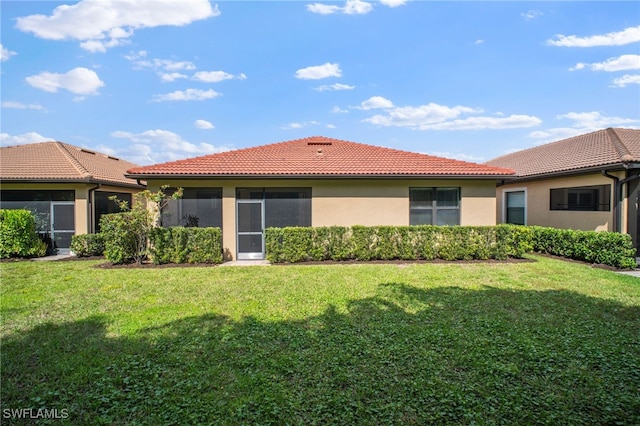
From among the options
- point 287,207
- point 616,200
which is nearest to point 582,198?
point 616,200

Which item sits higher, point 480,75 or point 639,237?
point 480,75

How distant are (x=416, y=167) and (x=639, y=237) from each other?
731 cm

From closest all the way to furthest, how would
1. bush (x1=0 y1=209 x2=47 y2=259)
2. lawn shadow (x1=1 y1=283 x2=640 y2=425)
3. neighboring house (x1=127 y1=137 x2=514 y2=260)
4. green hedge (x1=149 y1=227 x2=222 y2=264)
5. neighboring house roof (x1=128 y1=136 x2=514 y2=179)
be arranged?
lawn shadow (x1=1 y1=283 x2=640 y2=425) < green hedge (x1=149 y1=227 x2=222 y2=264) < neighboring house roof (x1=128 y1=136 x2=514 y2=179) < neighboring house (x1=127 y1=137 x2=514 y2=260) < bush (x1=0 y1=209 x2=47 y2=259)

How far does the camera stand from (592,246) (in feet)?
32.2

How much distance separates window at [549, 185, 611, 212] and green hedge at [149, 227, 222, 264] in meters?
12.9

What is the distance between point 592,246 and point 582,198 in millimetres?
Result: 2888

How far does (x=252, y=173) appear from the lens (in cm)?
1089

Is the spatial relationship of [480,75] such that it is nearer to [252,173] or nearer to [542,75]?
[542,75]

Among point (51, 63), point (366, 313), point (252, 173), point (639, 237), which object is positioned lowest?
point (366, 313)

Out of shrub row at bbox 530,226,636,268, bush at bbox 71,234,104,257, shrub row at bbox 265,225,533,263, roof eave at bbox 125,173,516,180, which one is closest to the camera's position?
shrub row at bbox 530,226,636,268

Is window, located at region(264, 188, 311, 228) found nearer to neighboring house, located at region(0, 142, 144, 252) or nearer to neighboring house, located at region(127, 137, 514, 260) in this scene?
neighboring house, located at region(127, 137, 514, 260)

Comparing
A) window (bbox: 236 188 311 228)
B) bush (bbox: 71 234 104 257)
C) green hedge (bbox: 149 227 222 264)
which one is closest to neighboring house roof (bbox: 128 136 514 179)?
window (bbox: 236 188 311 228)

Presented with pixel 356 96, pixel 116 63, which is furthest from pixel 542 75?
pixel 116 63

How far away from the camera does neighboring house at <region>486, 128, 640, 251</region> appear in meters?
10.1
